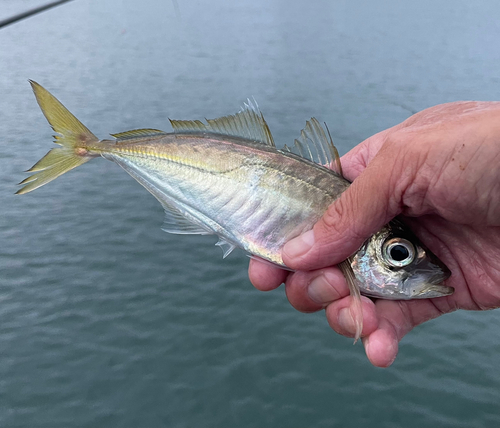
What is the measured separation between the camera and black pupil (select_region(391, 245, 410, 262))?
10.5 ft

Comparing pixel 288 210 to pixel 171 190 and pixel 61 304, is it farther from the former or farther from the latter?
pixel 61 304

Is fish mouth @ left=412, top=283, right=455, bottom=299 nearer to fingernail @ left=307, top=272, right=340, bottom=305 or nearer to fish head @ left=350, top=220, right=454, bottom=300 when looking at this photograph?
fish head @ left=350, top=220, right=454, bottom=300

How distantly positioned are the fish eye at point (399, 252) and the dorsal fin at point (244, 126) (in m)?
1.31

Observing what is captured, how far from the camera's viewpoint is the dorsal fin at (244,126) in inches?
145

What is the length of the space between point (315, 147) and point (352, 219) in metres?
0.89

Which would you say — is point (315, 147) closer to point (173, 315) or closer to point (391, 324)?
point (391, 324)

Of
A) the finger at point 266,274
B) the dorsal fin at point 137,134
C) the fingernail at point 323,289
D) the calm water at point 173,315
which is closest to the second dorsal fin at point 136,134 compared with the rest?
the dorsal fin at point 137,134

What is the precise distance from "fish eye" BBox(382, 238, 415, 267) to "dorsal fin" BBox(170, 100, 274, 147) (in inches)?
51.6

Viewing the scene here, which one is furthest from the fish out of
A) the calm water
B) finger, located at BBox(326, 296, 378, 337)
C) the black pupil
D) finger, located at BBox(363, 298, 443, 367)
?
the calm water

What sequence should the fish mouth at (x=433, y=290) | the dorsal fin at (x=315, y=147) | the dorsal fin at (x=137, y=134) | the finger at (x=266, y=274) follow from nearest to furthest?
the fish mouth at (x=433, y=290) < the dorsal fin at (x=315, y=147) < the finger at (x=266, y=274) < the dorsal fin at (x=137, y=134)

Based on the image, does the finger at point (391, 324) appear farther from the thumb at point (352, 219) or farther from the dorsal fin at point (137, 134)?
the dorsal fin at point (137, 134)

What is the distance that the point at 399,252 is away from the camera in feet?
10.6

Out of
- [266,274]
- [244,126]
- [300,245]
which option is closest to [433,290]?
[300,245]

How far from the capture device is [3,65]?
20250 millimetres
